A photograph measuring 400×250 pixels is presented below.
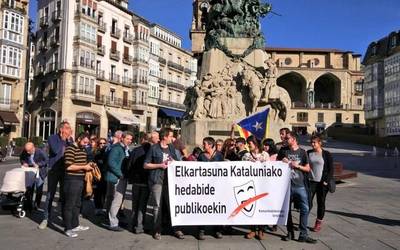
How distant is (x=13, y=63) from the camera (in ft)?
162

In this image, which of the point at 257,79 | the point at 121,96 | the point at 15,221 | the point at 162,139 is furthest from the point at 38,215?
the point at 121,96

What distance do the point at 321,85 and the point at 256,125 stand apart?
307 ft

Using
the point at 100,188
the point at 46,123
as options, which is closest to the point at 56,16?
the point at 46,123

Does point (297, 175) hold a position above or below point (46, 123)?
below

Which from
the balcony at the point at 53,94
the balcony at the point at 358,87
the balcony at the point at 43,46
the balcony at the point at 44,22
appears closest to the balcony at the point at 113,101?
the balcony at the point at 53,94

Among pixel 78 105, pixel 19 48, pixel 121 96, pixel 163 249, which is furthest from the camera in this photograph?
pixel 121 96

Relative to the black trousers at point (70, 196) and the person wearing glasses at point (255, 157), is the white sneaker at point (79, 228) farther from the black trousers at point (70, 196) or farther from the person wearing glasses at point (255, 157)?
the person wearing glasses at point (255, 157)

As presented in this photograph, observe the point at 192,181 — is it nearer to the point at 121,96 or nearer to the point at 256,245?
the point at 256,245

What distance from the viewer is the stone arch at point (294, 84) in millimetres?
96938

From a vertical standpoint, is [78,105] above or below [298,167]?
above

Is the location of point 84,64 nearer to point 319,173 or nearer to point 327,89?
point 319,173

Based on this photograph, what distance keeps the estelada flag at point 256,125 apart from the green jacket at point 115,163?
4.09 metres

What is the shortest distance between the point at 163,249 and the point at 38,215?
4109 mm

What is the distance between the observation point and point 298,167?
7.74 metres
